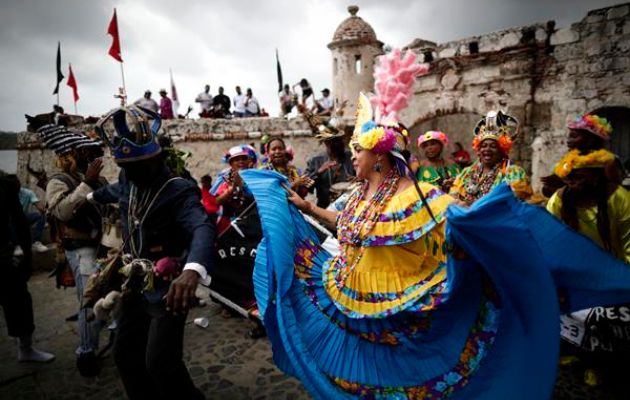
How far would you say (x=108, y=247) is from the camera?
348 centimetres

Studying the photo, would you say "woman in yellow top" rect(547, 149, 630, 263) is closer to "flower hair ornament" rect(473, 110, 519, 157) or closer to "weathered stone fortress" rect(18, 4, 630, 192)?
"flower hair ornament" rect(473, 110, 519, 157)

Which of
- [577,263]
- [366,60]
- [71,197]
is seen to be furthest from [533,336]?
[366,60]

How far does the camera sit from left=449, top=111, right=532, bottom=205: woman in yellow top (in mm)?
4203

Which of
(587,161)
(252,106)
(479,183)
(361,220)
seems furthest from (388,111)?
(252,106)

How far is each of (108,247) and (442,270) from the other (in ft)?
9.72

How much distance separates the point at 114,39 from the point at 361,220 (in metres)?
12.2

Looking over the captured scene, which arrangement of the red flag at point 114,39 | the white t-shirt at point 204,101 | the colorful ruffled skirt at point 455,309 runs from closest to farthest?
the colorful ruffled skirt at point 455,309
the red flag at point 114,39
the white t-shirt at point 204,101

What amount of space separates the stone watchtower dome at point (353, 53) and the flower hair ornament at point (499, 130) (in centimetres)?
884

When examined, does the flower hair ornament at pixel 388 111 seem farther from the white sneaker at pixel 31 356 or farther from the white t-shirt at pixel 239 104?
the white t-shirt at pixel 239 104

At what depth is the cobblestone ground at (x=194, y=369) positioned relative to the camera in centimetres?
339

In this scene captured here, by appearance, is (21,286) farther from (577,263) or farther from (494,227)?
(577,263)

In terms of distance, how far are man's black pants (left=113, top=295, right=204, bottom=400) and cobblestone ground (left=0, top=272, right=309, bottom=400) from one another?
0.86 metres

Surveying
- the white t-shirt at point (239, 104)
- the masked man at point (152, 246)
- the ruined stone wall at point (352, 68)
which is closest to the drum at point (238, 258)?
the masked man at point (152, 246)

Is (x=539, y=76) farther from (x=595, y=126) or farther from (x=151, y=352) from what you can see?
(x=151, y=352)
